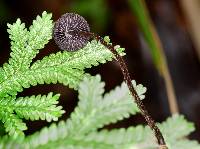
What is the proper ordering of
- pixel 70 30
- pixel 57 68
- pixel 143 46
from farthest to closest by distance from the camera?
pixel 143 46 < pixel 57 68 < pixel 70 30

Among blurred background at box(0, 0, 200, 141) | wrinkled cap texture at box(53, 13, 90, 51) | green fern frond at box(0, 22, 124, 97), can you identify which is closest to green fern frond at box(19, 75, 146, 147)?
green fern frond at box(0, 22, 124, 97)

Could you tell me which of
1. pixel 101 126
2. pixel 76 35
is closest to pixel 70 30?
pixel 76 35

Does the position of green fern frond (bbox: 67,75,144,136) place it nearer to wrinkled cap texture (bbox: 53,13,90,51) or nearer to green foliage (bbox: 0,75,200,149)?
green foliage (bbox: 0,75,200,149)

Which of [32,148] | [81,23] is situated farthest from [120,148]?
[81,23]

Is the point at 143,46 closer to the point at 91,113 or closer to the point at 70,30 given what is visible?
the point at 91,113

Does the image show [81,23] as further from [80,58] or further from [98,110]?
[98,110]

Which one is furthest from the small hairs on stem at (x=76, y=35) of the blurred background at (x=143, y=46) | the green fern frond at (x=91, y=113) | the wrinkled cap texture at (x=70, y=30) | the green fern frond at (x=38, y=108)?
the blurred background at (x=143, y=46)
